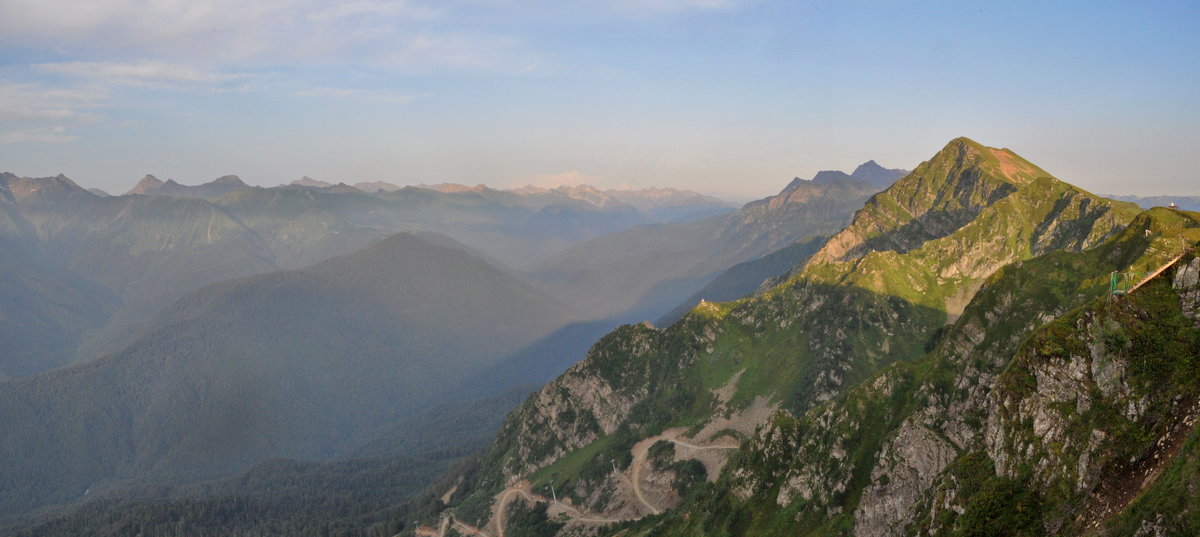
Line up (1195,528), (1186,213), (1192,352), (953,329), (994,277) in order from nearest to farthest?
1. (1195,528)
2. (1192,352)
3. (953,329)
4. (994,277)
5. (1186,213)

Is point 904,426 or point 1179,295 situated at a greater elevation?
point 1179,295

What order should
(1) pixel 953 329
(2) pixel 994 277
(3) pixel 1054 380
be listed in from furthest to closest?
(2) pixel 994 277 < (1) pixel 953 329 < (3) pixel 1054 380

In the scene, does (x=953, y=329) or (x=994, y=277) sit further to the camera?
(x=994, y=277)

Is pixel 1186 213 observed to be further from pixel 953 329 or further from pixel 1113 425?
pixel 1113 425

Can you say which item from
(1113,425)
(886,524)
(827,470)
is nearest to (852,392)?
(827,470)

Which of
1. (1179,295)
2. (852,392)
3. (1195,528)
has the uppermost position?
(1179,295)

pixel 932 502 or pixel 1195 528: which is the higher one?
pixel 1195 528

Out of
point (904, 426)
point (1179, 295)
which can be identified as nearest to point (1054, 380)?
point (1179, 295)

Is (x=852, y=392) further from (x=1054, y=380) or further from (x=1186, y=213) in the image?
(x=1186, y=213)

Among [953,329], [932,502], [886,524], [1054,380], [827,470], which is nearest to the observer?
[1054,380]
